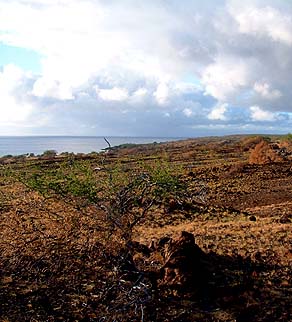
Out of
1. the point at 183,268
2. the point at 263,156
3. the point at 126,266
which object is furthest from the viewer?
the point at 263,156

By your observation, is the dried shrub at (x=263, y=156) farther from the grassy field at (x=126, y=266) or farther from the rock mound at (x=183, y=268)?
the rock mound at (x=183, y=268)

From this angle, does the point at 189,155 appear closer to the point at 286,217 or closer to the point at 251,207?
the point at 251,207

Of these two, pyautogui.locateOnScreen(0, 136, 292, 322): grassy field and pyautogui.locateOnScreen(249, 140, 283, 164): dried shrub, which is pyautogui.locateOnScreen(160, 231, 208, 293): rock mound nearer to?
pyautogui.locateOnScreen(0, 136, 292, 322): grassy field

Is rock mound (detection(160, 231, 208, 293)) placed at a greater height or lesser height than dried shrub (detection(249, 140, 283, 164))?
lesser

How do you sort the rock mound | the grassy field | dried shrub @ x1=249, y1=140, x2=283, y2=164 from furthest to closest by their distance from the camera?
dried shrub @ x1=249, y1=140, x2=283, y2=164, the rock mound, the grassy field

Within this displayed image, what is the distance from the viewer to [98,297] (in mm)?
8586

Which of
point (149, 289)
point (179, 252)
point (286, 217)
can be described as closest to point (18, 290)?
point (149, 289)

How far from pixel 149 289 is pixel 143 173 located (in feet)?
7.94

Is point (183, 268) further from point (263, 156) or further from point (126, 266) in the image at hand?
point (263, 156)

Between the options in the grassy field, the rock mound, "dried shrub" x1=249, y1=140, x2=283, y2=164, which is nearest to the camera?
the grassy field

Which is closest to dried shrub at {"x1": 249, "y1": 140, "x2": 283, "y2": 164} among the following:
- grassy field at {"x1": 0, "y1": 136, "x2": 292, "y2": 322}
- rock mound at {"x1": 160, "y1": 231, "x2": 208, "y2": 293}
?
grassy field at {"x1": 0, "y1": 136, "x2": 292, "y2": 322}

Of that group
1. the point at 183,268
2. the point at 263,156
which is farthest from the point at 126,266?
the point at 263,156

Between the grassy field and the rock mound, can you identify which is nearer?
the grassy field

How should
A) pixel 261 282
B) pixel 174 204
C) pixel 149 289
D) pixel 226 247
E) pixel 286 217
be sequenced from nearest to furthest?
pixel 149 289 → pixel 261 282 → pixel 226 247 → pixel 286 217 → pixel 174 204
